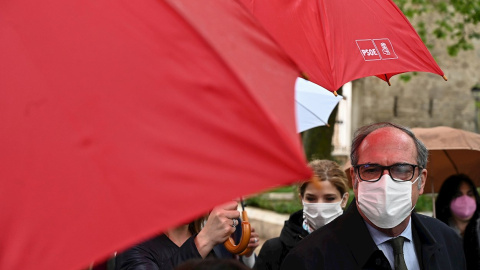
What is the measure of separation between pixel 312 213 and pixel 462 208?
1.74m

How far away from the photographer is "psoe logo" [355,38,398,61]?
3678 mm

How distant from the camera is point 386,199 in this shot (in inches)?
124

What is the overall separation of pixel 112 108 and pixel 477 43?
75.1ft

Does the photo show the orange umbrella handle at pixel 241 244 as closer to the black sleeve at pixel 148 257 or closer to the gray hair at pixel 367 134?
the black sleeve at pixel 148 257

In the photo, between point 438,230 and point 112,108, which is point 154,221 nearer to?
point 112,108

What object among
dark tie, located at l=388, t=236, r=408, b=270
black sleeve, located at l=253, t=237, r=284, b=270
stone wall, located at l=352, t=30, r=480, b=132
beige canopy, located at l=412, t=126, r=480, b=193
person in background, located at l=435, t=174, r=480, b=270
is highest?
dark tie, located at l=388, t=236, r=408, b=270

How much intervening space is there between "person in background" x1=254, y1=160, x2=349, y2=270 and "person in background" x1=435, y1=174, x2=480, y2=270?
4.63ft

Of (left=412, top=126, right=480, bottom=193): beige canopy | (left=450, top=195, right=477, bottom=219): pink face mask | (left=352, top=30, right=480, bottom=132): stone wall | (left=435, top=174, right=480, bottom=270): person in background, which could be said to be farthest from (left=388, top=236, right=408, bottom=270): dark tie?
(left=352, top=30, right=480, bottom=132): stone wall

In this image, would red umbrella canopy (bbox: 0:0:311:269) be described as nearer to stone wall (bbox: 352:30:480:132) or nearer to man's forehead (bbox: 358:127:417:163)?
man's forehead (bbox: 358:127:417:163)

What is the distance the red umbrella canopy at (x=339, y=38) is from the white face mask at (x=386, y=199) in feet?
1.93

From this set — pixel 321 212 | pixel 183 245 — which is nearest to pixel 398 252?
pixel 183 245

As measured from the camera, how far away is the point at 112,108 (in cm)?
185

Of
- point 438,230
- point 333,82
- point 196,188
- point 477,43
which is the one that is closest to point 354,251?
point 438,230

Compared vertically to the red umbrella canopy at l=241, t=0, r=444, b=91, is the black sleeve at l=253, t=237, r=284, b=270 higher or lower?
lower
